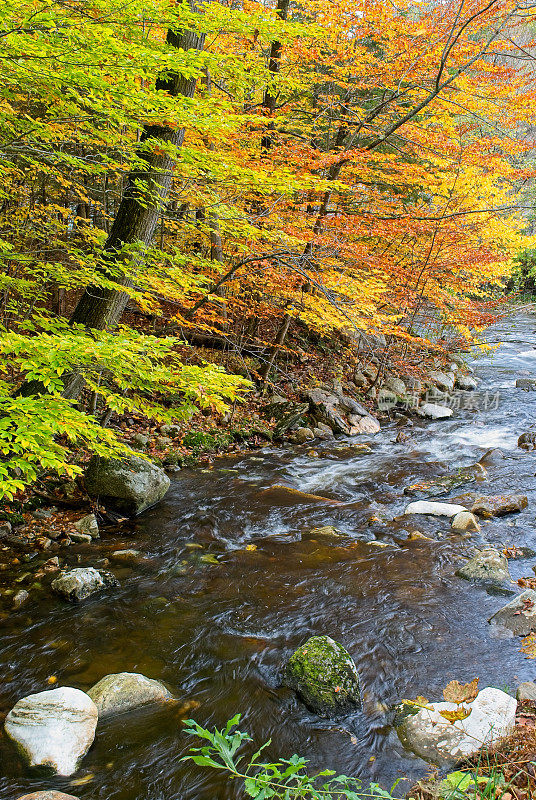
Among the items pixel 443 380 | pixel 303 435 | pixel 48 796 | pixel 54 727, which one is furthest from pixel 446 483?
pixel 443 380

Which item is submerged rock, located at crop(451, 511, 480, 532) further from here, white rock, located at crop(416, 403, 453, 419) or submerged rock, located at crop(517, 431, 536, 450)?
white rock, located at crop(416, 403, 453, 419)

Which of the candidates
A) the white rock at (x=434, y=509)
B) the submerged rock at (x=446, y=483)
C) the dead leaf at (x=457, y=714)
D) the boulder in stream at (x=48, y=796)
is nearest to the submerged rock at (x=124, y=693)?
the boulder in stream at (x=48, y=796)

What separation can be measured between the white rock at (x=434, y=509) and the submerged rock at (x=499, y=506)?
21cm

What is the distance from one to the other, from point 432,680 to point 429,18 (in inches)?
437

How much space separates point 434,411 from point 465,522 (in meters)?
6.99

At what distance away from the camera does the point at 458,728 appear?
2826 mm

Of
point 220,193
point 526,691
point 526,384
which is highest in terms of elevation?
point 220,193

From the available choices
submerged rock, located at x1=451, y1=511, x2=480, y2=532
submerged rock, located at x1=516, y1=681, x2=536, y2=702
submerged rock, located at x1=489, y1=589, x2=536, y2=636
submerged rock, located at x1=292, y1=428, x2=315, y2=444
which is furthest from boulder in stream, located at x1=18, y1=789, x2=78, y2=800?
submerged rock, located at x1=292, y1=428, x2=315, y2=444

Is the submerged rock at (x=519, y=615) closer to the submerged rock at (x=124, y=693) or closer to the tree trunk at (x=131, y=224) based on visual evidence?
the submerged rock at (x=124, y=693)

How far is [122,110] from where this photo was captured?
157 inches

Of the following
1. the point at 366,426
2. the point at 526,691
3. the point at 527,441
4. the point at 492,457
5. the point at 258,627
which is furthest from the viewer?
the point at 366,426

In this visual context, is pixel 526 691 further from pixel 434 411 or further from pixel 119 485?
pixel 434 411

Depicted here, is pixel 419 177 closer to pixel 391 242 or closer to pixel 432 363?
pixel 391 242

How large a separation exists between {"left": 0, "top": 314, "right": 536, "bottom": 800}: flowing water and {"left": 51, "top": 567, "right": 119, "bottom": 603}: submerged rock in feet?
0.36
